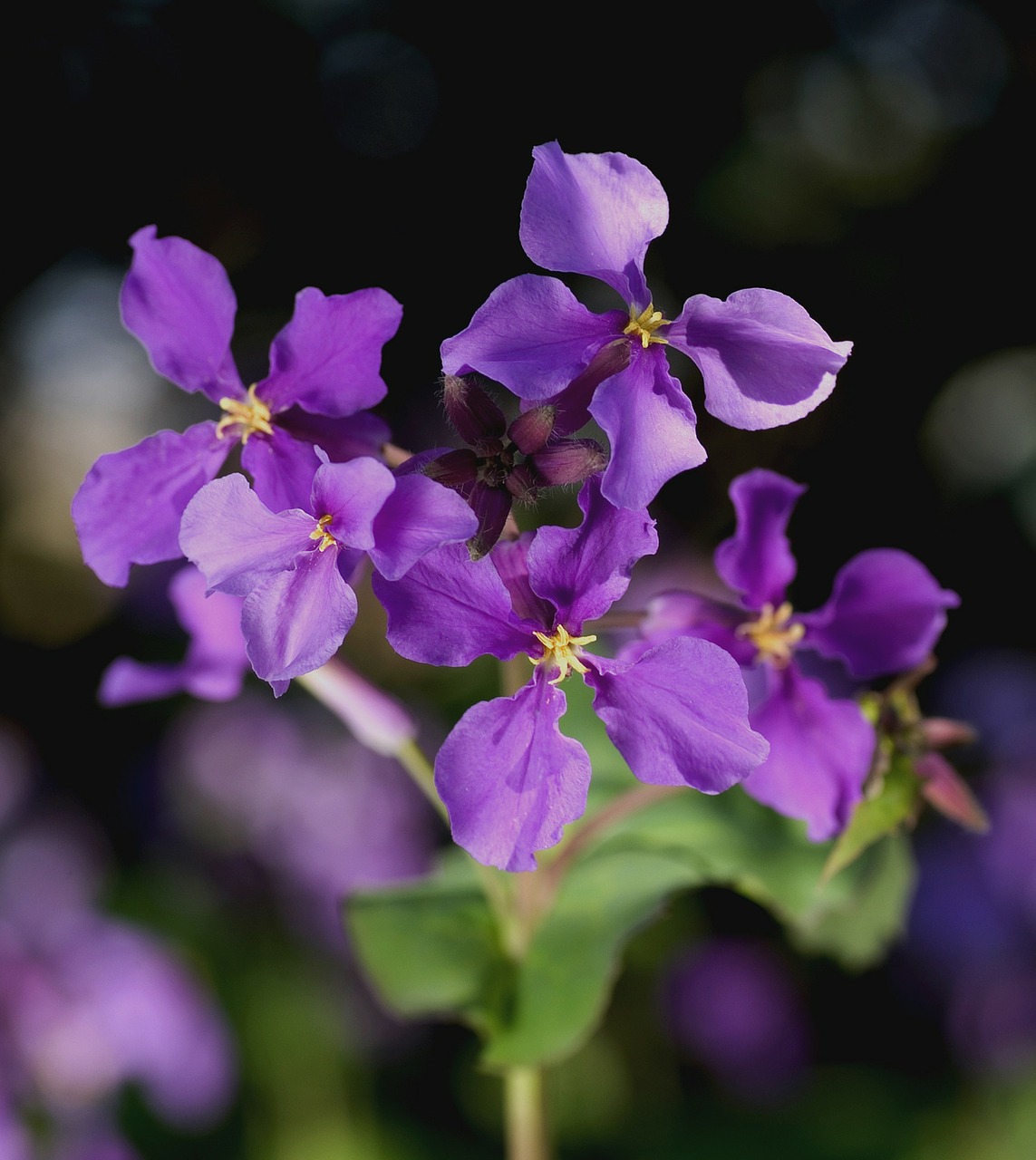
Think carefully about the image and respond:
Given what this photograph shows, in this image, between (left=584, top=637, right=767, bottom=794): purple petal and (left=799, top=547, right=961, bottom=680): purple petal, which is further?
(left=799, top=547, right=961, bottom=680): purple petal

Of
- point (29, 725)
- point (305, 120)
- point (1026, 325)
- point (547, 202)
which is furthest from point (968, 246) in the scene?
point (29, 725)

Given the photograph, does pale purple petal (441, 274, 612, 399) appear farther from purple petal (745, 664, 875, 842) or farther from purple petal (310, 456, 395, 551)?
purple petal (745, 664, 875, 842)

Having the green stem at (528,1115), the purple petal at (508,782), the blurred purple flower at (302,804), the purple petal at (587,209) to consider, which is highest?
the purple petal at (587,209)

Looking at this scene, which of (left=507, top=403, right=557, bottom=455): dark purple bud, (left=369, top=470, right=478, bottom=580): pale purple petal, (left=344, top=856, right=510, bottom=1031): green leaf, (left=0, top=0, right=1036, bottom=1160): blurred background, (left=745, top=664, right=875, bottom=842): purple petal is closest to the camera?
(left=369, top=470, right=478, bottom=580): pale purple petal

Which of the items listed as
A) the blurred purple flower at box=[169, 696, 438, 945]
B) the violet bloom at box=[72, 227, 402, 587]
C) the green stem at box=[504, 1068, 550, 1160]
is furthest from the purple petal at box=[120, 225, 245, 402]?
the blurred purple flower at box=[169, 696, 438, 945]

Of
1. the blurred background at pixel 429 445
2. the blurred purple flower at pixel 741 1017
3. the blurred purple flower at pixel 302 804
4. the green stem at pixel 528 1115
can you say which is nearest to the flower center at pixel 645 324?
the green stem at pixel 528 1115

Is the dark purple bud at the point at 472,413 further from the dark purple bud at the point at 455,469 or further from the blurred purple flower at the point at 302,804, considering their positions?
the blurred purple flower at the point at 302,804

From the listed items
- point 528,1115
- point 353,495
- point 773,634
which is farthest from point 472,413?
point 528,1115

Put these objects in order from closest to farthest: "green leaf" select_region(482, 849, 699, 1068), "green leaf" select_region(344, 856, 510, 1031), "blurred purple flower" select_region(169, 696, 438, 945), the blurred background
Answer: "green leaf" select_region(482, 849, 699, 1068), "green leaf" select_region(344, 856, 510, 1031), the blurred background, "blurred purple flower" select_region(169, 696, 438, 945)
